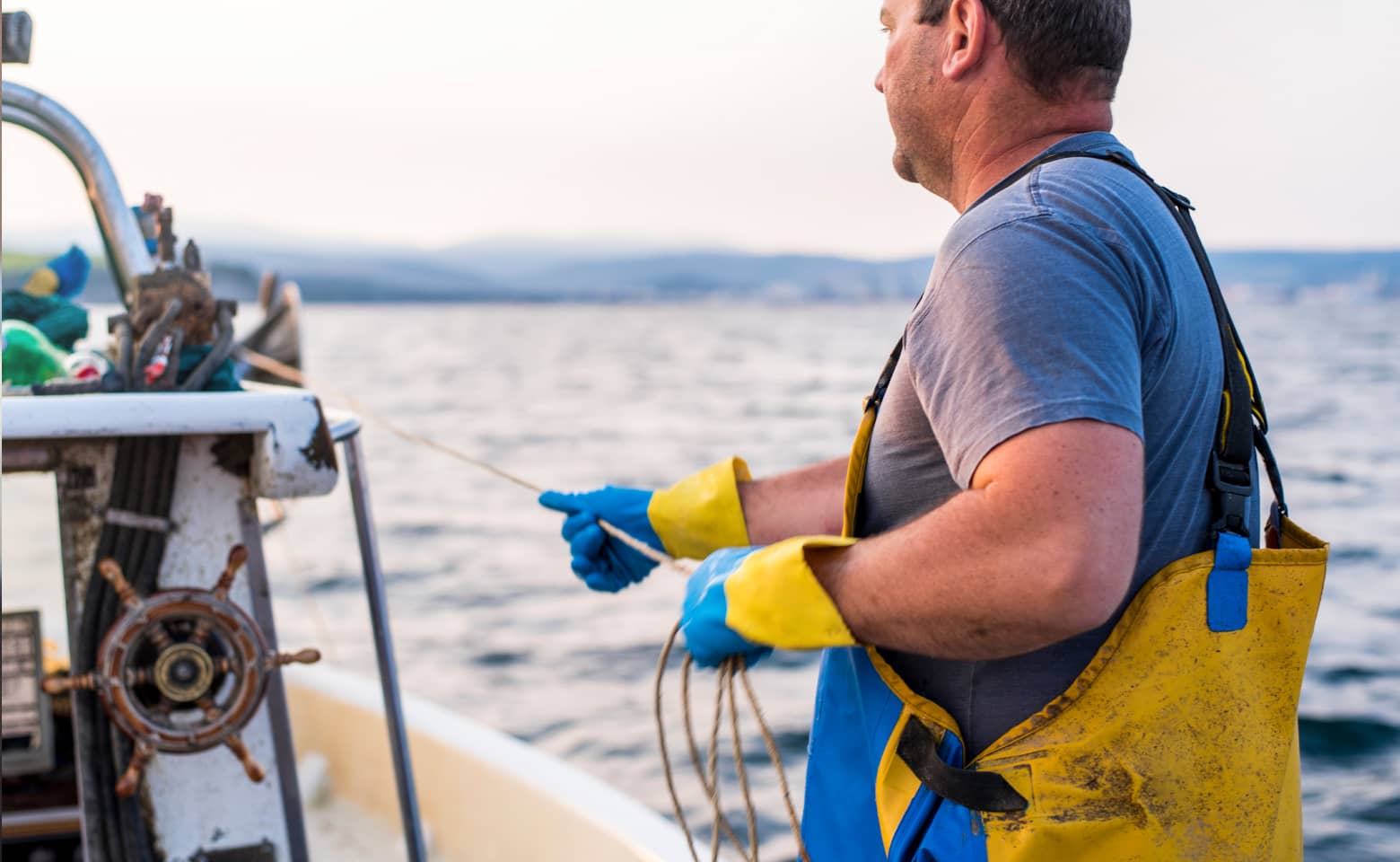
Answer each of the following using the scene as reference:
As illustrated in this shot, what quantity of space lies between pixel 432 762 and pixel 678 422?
19950 mm

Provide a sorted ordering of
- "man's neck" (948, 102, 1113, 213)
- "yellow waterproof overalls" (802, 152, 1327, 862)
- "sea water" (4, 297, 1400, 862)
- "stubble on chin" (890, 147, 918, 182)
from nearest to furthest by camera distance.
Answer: "yellow waterproof overalls" (802, 152, 1327, 862) → "man's neck" (948, 102, 1113, 213) → "stubble on chin" (890, 147, 918, 182) → "sea water" (4, 297, 1400, 862)

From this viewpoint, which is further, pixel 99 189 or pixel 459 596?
pixel 459 596

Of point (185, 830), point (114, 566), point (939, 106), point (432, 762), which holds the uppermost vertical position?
point (939, 106)

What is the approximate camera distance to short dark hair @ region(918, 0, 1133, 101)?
1.45 m

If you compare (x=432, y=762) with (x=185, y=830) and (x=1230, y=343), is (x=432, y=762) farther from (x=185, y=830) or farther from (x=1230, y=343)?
(x=1230, y=343)

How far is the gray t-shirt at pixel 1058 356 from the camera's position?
1.26m

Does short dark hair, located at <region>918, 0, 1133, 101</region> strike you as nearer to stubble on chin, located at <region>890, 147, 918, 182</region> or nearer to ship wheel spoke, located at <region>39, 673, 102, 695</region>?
stubble on chin, located at <region>890, 147, 918, 182</region>

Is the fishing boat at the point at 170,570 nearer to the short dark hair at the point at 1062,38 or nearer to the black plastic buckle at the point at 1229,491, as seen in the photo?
the short dark hair at the point at 1062,38

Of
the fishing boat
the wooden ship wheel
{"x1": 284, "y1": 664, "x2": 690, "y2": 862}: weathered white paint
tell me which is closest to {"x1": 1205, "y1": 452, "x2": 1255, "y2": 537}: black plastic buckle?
the fishing boat

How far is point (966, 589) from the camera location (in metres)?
1.28

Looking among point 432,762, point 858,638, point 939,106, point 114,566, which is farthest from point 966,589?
point 432,762

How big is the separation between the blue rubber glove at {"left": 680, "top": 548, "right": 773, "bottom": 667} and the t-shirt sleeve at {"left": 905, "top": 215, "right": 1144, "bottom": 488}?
0.36m

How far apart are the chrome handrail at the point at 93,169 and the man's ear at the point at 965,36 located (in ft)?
5.35

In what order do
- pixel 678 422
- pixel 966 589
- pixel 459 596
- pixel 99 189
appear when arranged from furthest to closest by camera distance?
pixel 678 422, pixel 459 596, pixel 99 189, pixel 966 589
